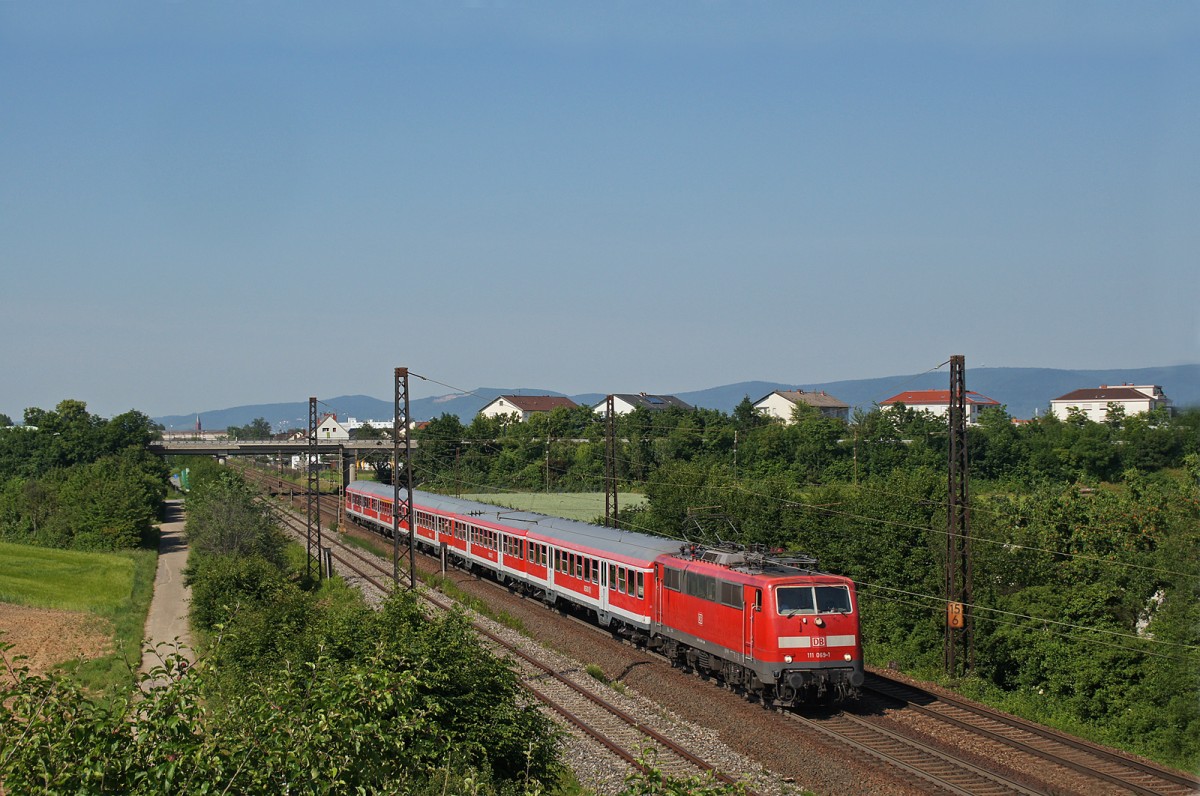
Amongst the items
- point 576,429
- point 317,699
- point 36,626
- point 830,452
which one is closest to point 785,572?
point 317,699

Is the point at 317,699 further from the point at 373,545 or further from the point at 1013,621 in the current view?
the point at 373,545

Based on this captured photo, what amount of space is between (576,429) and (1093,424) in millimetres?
62403

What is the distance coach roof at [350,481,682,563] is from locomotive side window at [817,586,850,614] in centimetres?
574

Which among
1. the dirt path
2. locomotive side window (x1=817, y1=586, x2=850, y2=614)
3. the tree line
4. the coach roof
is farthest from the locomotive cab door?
the tree line

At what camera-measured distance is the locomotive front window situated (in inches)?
811

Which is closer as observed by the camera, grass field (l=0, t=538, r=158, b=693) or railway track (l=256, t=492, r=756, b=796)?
railway track (l=256, t=492, r=756, b=796)

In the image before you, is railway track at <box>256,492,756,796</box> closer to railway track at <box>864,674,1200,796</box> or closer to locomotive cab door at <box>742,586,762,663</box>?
locomotive cab door at <box>742,586,762,663</box>

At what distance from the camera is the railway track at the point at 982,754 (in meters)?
16.8

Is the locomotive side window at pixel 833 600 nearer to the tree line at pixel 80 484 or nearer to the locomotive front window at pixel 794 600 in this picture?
the locomotive front window at pixel 794 600

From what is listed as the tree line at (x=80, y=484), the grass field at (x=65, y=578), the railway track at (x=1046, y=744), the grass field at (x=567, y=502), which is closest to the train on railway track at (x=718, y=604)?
the railway track at (x=1046, y=744)

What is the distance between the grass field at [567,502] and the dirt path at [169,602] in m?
16.6

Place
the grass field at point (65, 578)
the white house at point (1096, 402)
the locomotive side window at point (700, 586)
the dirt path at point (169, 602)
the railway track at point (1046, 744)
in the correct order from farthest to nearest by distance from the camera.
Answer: the white house at point (1096, 402) < the grass field at point (65, 578) < the dirt path at point (169, 602) < the locomotive side window at point (700, 586) < the railway track at point (1046, 744)

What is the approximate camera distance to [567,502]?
6700cm

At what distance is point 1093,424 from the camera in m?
66.9
